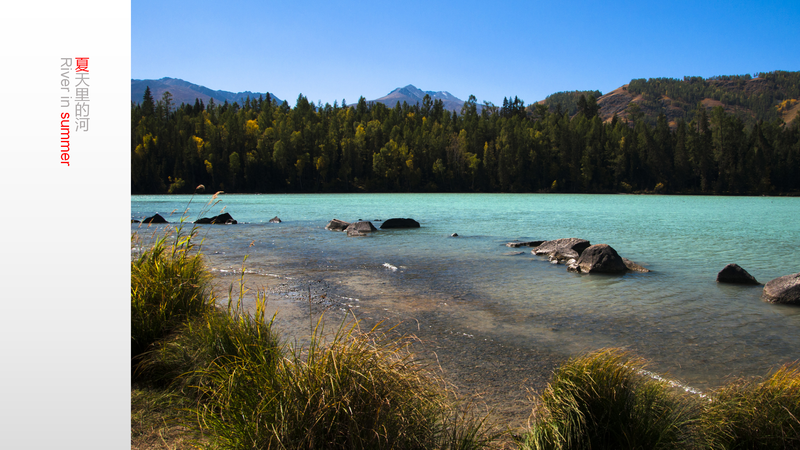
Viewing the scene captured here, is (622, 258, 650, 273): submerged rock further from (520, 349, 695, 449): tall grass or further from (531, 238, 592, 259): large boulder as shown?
(520, 349, 695, 449): tall grass

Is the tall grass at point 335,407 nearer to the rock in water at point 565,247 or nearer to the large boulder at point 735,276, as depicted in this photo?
the large boulder at point 735,276

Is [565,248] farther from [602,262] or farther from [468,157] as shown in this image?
[468,157]

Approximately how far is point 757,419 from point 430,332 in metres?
4.67

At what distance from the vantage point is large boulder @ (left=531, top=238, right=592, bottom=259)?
51.9 feet

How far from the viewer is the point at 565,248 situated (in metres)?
16.2

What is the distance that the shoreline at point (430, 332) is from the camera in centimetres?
518

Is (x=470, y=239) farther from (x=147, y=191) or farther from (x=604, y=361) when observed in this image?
(x=147, y=191)

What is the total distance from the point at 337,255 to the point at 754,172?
404ft

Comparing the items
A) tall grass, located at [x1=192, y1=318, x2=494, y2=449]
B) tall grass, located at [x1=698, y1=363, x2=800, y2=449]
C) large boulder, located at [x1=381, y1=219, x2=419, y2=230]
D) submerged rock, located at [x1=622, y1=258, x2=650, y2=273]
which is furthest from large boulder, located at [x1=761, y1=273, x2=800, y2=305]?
large boulder, located at [x1=381, y1=219, x2=419, y2=230]

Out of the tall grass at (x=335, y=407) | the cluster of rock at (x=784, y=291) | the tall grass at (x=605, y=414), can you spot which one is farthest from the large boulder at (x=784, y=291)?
the tall grass at (x=335, y=407)

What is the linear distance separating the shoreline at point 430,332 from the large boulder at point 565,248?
7378 mm

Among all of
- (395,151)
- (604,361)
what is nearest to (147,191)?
(395,151)

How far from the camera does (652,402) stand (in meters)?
3.73

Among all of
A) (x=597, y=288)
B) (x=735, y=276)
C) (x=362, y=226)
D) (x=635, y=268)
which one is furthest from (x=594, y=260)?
(x=362, y=226)
